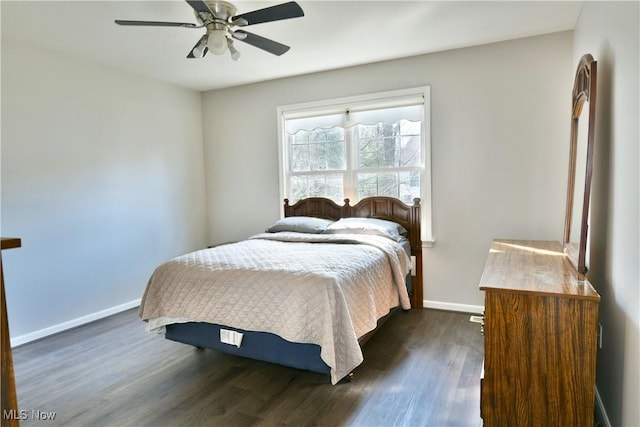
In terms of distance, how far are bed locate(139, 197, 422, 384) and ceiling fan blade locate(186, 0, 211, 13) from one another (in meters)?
1.57

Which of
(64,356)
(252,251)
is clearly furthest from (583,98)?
(64,356)

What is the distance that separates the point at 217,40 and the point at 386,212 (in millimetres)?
2272

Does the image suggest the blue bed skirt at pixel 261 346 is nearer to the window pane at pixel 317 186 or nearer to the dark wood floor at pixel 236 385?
the dark wood floor at pixel 236 385

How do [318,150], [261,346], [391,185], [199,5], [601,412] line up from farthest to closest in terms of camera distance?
[318,150]
[391,185]
[261,346]
[199,5]
[601,412]

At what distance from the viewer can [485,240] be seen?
11.7 feet

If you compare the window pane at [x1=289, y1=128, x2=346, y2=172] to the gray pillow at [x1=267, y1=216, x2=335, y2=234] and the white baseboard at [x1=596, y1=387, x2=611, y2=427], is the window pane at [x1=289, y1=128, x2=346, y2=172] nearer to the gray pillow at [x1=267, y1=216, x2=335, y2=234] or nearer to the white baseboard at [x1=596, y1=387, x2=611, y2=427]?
the gray pillow at [x1=267, y1=216, x2=335, y2=234]

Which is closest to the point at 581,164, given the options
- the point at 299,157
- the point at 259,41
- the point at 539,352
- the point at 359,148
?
the point at 539,352

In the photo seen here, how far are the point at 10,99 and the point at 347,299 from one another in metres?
3.17

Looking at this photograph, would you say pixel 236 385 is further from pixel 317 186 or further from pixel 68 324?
pixel 317 186

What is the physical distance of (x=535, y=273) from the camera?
6.52 feet

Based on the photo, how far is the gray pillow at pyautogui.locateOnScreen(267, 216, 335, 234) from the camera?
3.75 meters

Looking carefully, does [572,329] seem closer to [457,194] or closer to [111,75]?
[457,194]

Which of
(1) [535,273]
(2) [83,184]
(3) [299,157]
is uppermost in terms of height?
(3) [299,157]

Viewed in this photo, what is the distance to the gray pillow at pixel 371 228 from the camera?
3459 millimetres
